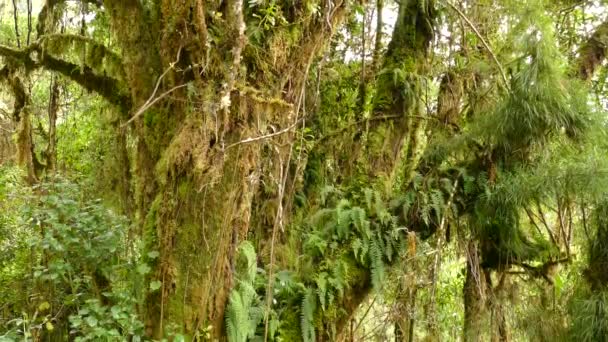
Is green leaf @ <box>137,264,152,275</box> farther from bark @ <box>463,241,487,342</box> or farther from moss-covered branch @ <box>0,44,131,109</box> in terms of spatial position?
bark @ <box>463,241,487,342</box>

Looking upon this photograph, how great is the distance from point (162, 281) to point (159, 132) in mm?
930

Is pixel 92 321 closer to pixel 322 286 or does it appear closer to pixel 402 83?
pixel 322 286

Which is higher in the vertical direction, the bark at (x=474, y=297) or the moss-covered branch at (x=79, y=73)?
the moss-covered branch at (x=79, y=73)

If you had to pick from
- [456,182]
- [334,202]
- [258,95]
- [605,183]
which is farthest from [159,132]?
[605,183]

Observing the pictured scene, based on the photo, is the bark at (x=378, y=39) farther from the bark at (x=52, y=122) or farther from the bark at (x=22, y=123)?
the bark at (x=22, y=123)

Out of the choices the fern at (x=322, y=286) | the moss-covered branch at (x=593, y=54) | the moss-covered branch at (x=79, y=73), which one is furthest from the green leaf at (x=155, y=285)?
the moss-covered branch at (x=593, y=54)

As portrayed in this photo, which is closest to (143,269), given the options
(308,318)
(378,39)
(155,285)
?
(155,285)

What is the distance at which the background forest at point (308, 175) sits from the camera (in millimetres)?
3500

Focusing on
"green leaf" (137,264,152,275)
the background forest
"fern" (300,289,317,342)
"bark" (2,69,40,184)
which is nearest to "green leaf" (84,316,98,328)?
the background forest

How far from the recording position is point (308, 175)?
5.89m

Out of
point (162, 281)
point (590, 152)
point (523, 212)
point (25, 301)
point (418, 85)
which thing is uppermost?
point (418, 85)

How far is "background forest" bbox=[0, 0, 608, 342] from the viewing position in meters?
3.50

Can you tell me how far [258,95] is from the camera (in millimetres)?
3547

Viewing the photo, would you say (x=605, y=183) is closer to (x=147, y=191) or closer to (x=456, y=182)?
(x=456, y=182)
